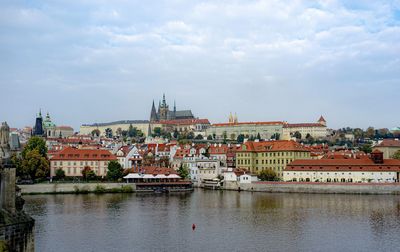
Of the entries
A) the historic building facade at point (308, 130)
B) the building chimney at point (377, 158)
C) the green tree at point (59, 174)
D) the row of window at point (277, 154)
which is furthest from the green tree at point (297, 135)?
the green tree at point (59, 174)

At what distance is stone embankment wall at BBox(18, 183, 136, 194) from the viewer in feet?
218

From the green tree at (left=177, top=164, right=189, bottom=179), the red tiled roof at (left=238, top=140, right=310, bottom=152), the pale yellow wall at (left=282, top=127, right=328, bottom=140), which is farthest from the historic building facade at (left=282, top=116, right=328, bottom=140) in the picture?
the green tree at (left=177, top=164, right=189, bottom=179)

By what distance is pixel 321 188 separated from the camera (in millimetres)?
70562

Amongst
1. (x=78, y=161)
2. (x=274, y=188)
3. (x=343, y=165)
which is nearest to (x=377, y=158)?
(x=343, y=165)

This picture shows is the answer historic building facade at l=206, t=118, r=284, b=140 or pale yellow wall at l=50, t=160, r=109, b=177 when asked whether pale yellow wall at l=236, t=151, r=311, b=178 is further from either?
historic building facade at l=206, t=118, r=284, b=140

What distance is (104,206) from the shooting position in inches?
2088

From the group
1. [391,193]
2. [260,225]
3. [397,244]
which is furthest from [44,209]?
[391,193]

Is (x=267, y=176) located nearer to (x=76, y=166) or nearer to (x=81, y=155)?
(x=81, y=155)

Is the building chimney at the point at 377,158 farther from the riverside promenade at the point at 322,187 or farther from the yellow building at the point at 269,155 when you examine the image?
the yellow building at the point at 269,155

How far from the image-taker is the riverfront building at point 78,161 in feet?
266

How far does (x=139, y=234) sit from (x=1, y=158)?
58.4 ft

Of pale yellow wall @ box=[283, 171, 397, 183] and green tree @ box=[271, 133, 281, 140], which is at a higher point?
green tree @ box=[271, 133, 281, 140]

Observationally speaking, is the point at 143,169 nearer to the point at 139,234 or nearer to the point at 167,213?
the point at 167,213

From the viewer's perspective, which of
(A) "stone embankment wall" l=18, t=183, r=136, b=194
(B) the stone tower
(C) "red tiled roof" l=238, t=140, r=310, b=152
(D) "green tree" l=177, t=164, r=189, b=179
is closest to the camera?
(B) the stone tower
